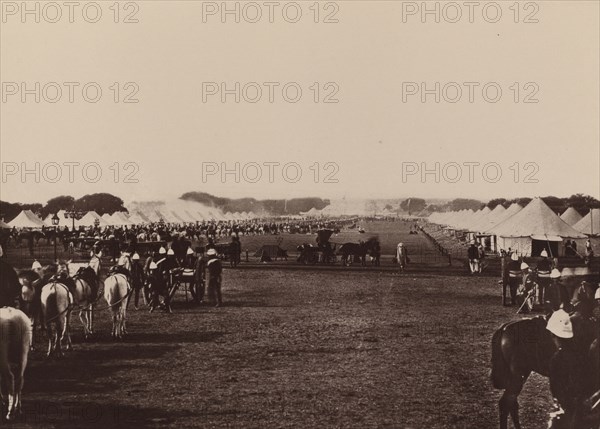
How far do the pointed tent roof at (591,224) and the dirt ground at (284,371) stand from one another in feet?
89.9

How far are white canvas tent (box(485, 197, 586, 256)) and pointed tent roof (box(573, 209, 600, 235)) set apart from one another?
706 centimetres

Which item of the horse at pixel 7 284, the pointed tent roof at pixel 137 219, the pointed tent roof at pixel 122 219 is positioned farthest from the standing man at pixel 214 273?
the pointed tent roof at pixel 137 219

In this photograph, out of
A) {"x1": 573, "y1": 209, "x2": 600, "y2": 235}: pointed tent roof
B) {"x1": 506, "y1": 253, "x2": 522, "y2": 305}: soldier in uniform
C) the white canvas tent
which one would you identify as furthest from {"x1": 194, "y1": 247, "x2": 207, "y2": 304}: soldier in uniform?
{"x1": 573, "y1": 209, "x2": 600, "y2": 235}: pointed tent roof

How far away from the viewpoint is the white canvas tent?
3578cm

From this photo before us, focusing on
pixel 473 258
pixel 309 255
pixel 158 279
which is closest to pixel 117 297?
pixel 158 279

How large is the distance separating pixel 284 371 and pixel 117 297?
17.5 ft

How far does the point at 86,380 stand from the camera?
11688 mm

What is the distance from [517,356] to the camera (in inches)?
336

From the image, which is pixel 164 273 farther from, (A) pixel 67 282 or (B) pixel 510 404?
(B) pixel 510 404

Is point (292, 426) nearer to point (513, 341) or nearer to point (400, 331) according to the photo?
point (513, 341)

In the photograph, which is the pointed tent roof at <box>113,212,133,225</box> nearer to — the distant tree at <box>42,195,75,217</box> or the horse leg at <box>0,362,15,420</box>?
the distant tree at <box>42,195,75,217</box>

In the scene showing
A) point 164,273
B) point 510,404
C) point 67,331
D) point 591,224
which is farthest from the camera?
point 591,224

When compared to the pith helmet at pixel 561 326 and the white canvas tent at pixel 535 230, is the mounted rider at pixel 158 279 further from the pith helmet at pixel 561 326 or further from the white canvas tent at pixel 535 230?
the white canvas tent at pixel 535 230

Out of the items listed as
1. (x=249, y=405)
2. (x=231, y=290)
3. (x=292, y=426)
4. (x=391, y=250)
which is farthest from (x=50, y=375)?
(x=391, y=250)
